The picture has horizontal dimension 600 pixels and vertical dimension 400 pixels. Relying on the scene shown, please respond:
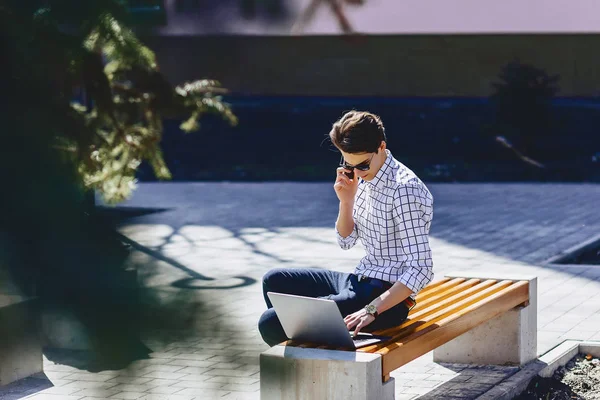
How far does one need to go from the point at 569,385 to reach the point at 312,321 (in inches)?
68.5

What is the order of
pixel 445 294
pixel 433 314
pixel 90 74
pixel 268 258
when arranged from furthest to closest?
pixel 268 258 < pixel 445 294 < pixel 433 314 < pixel 90 74

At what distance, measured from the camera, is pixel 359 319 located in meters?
3.46

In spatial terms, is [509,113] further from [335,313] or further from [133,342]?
[133,342]

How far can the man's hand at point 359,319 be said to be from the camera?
135 inches

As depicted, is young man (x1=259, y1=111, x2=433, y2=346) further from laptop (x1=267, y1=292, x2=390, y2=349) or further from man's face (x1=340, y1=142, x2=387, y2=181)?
laptop (x1=267, y1=292, x2=390, y2=349)

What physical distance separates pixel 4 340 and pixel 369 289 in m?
2.86

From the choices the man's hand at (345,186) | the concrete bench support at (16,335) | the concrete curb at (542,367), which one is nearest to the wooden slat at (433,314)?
the concrete curb at (542,367)

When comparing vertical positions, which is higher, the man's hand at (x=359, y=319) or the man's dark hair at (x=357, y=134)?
the man's dark hair at (x=357, y=134)

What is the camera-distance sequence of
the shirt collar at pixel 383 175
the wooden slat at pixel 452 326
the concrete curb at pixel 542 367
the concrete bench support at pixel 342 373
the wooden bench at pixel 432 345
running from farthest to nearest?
1. the concrete curb at pixel 542 367
2. the shirt collar at pixel 383 175
3. the wooden slat at pixel 452 326
4. the concrete bench support at pixel 342 373
5. the wooden bench at pixel 432 345

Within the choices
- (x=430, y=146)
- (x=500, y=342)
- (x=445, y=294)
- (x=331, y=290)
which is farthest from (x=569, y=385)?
(x=430, y=146)

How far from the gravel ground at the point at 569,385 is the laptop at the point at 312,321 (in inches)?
50.9

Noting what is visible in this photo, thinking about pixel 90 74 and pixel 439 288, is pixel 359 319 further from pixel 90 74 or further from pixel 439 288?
pixel 90 74

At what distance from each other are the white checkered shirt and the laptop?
1.20 ft

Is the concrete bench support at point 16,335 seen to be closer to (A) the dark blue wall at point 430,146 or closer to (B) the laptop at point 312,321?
(B) the laptop at point 312,321
